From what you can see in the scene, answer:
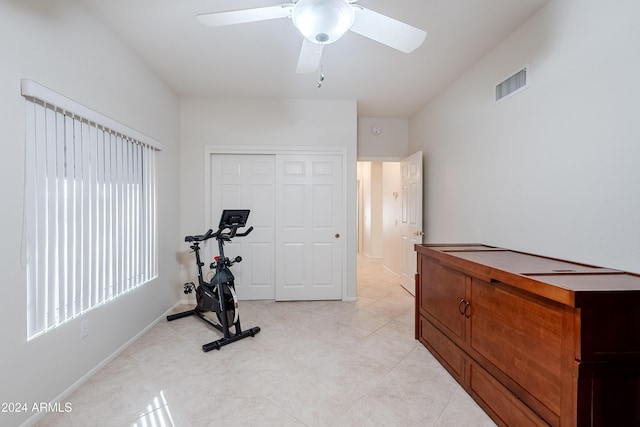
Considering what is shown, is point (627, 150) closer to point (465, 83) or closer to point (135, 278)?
point (465, 83)

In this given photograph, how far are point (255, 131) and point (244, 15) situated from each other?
2203 millimetres

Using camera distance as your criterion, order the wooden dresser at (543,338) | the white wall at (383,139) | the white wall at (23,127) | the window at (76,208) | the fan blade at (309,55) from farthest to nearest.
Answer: the white wall at (383,139), the fan blade at (309,55), the window at (76,208), the white wall at (23,127), the wooden dresser at (543,338)

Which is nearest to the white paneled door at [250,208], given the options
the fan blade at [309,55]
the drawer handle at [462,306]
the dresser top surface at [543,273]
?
the fan blade at [309,55]

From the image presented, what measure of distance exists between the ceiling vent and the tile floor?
89.9 inches

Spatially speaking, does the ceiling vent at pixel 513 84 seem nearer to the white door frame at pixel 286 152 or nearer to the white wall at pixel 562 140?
the white wall at pixel 562 140

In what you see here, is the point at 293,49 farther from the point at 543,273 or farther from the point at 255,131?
the point at 543,273

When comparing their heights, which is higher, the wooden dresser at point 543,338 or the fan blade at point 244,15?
the fan blade at point 244,15

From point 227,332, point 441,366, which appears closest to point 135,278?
point 227,332

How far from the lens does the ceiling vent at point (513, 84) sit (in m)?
2.16

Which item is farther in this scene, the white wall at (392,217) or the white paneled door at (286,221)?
the white wall at (392,217)

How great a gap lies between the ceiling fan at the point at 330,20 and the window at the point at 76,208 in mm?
1220

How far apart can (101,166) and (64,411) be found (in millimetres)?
1681

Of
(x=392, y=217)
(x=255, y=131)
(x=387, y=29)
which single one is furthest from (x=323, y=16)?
(x=392, y=217)

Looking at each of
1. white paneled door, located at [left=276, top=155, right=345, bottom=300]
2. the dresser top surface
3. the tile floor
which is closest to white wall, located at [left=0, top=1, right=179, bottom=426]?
the tile floor
